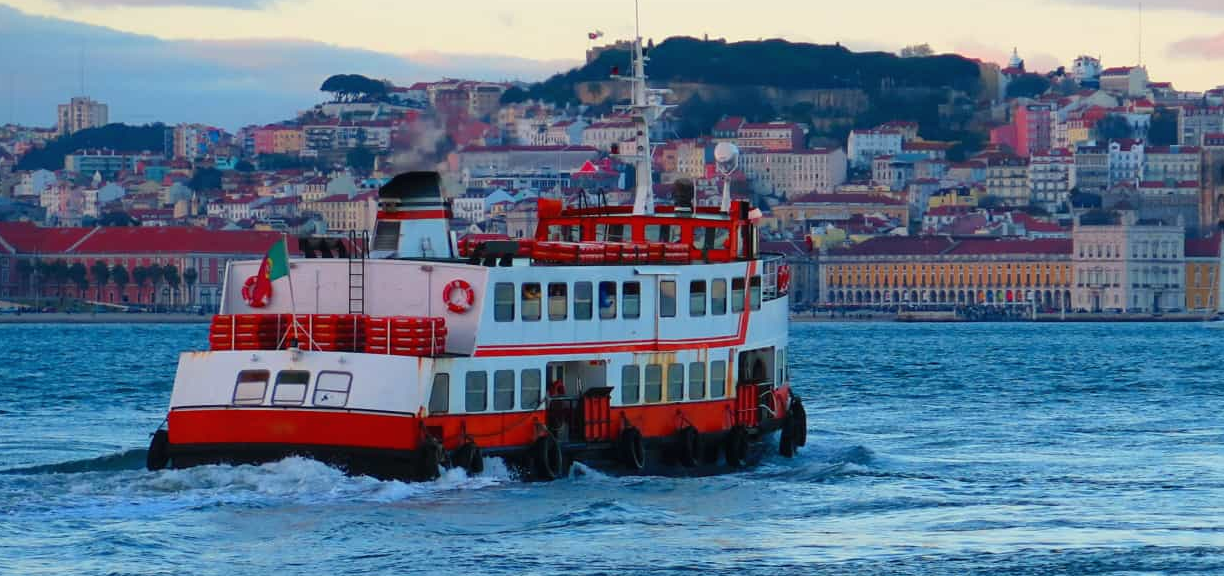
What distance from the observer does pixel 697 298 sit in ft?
95.0

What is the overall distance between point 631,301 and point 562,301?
3.36 feet

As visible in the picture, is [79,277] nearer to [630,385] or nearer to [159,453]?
[630,385]

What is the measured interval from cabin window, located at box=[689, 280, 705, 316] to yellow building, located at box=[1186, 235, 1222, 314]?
12896 cm

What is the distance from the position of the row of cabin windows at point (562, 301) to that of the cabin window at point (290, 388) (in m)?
1.91

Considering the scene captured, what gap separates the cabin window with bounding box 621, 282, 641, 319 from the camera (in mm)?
27969

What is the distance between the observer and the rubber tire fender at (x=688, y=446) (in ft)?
93.4

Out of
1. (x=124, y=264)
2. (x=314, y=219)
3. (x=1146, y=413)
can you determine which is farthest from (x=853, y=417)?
(x=314, y=219)

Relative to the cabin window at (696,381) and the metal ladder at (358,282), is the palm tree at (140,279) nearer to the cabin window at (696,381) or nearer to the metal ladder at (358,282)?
the cabin window at (696,381)

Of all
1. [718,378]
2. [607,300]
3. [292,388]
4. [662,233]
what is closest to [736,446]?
[718,378]

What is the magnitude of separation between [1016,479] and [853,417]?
11.2 m

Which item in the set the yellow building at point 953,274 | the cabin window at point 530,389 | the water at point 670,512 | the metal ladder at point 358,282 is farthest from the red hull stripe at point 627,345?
the yellow building at point 953,274

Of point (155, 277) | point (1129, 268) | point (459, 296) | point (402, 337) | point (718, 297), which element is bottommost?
point (155, 277)

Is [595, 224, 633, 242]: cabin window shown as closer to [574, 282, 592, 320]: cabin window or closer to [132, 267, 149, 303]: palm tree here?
[574, 282, 592, 320]: cabin window

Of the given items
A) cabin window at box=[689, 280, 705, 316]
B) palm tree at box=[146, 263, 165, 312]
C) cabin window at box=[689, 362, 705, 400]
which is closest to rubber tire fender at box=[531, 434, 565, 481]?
cabin window at box=[689, 362, 705, 400]
